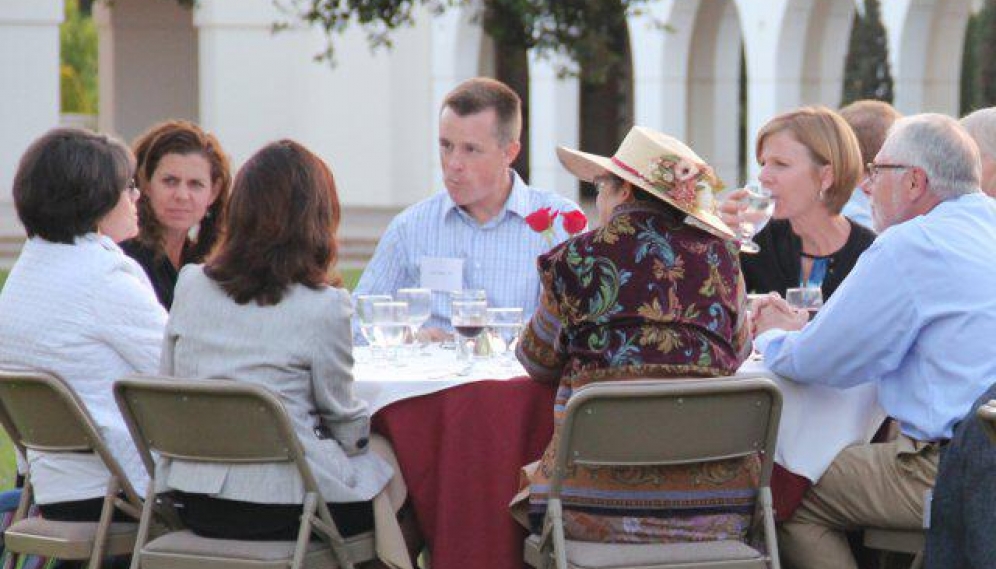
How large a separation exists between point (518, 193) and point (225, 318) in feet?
6.56

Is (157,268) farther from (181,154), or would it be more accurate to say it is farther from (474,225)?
(474,225)

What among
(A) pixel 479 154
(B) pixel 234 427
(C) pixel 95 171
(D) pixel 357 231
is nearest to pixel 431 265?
(A) pixel 479 154

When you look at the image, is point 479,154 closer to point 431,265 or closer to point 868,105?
point 431,265

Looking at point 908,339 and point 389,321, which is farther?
point 389,321

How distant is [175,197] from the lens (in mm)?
5793

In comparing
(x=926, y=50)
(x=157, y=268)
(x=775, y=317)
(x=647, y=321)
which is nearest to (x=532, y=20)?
(x=926, y=50)

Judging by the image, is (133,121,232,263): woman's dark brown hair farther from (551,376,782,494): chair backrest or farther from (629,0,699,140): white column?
(629,0,699,140): white column

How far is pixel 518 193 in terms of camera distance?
20.0 ft

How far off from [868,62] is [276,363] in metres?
25.1

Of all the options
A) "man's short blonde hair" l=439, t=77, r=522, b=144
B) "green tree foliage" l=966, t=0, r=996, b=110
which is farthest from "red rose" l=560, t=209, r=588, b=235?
"green tree foliage" l=966, t=0, r=996, b=110

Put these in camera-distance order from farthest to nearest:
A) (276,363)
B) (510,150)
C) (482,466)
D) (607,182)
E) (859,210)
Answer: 1. (859,210)
2. (510,150)
3. (482,466)
4. (607,182)
5. (276,363)

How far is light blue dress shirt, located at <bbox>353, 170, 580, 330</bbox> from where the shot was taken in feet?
19.7

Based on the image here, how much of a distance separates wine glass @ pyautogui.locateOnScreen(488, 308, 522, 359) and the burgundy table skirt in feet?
1.42

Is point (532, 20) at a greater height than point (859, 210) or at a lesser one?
greater
